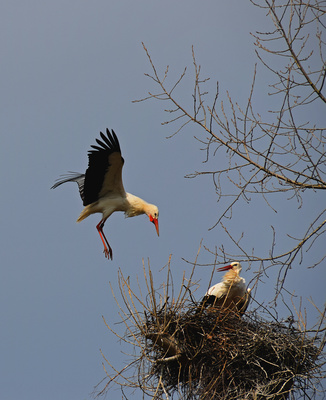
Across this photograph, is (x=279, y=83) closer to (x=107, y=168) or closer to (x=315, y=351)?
(x=315, y=351)

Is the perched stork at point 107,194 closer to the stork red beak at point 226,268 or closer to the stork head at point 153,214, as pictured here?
the stork head at point 153,214

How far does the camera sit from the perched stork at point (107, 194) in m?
8.87

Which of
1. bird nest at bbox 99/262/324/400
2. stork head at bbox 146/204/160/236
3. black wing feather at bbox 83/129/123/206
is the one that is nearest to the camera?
bird nest at bbox 99/262/324/400

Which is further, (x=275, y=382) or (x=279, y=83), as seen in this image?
(x=275, y=382)

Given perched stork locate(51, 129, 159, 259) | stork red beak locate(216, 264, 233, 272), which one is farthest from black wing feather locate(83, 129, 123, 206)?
stork red beak locate(216, 264, 233, 272)

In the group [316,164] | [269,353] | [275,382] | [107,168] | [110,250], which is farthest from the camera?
[110,250]

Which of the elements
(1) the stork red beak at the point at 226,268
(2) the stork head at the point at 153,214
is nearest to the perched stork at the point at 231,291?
(1) the stork red beak at the point at 226,268

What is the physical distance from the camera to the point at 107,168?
358 inches

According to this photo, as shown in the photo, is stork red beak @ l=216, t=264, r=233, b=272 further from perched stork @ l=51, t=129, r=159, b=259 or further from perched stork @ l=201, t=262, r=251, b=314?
perched stork @ l=51, t=129, r=159, b=259

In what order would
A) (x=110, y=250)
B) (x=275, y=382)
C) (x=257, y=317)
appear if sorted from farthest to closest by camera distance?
(x=110, y=250), (x=257, y=317), (x=275, y=382)

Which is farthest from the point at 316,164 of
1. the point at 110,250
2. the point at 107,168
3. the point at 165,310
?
the point at 110,250

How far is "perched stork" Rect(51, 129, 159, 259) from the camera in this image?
29.1 feet

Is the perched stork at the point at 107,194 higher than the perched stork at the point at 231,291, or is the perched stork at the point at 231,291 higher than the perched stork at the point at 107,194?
the perched stork at the point at 107,194

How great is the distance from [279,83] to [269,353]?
2.49 meters
